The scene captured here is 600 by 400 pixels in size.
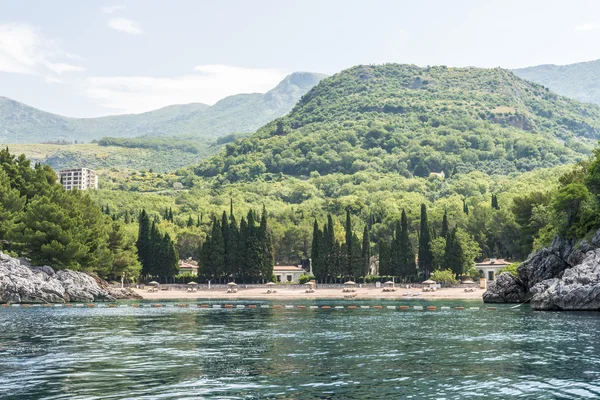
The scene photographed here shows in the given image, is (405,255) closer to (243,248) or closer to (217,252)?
(243,248)

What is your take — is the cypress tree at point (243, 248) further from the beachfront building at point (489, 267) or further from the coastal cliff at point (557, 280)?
the coastal cliff at point (557, 280)

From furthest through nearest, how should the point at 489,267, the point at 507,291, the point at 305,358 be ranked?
the point at 489,267 → the point at 507,291 → the point at 305,358

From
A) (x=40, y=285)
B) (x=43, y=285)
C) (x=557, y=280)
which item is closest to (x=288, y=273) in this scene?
(x=43, y=285)

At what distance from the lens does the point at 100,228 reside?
329ft

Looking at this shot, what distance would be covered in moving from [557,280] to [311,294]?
51.1m

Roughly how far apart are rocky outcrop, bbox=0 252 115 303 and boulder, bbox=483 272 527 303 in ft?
154

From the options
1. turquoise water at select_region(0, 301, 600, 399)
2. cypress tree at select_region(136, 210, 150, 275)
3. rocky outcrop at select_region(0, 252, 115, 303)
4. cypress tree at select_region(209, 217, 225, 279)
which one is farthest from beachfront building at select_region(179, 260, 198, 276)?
turquoise water at select_region(0, 301, 600, 399)

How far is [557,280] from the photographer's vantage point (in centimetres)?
6612

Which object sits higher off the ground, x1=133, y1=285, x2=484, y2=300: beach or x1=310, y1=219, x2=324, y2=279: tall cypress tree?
x1=310, y1=219, x2=324, y2=279: tall cypress tree

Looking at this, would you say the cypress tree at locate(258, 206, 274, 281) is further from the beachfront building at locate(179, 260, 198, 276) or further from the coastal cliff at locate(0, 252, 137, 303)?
the coastal cliff at locate(0, 252, 137, 303)

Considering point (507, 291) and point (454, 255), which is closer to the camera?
point (507, 291)

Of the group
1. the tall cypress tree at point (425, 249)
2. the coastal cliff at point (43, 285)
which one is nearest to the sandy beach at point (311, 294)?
the tall cypress tree at point (425, 249)

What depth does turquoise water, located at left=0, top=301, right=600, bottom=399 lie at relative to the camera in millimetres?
25766

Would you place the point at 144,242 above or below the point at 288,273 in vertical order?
above
